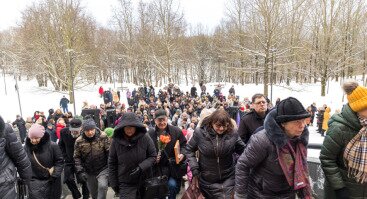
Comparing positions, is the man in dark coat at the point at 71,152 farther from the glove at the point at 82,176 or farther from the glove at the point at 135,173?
the glove at the point at 135,173

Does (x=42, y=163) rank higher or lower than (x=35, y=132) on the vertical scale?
lower

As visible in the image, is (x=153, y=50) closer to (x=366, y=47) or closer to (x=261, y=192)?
(x=366, y=47)

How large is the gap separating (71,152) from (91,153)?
0.61 m

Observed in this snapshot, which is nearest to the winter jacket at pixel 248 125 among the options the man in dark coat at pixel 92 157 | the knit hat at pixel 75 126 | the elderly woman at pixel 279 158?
the elderly woman at pixel 279 158

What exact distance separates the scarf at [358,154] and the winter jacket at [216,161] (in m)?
1.09

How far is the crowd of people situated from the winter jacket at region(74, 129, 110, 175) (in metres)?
0.01

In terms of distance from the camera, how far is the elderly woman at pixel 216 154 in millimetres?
3205

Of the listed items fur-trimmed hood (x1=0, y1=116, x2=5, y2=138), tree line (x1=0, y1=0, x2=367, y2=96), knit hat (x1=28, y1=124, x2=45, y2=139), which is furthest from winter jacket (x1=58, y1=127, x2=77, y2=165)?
tree line (x1=0, y1=0, x2=367, y2=96)

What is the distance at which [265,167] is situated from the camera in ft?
8.04

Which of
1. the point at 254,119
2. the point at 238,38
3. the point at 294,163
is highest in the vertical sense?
the point at 238,38

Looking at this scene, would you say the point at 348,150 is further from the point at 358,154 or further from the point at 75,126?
the point at 75,126

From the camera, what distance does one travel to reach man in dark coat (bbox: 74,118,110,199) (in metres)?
4.11

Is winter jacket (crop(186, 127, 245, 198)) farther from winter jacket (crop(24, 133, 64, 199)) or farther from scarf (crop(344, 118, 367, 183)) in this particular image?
winter jacket (crop(24, 133, 64, 199))

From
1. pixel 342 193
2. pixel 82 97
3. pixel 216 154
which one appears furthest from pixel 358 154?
pixel 82 97
